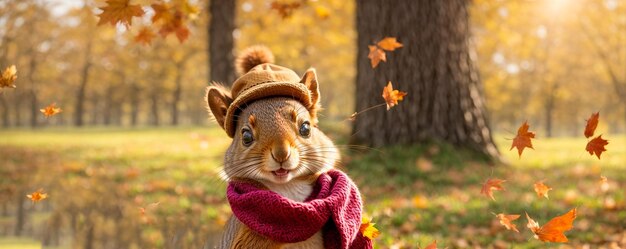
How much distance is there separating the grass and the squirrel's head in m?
1.09

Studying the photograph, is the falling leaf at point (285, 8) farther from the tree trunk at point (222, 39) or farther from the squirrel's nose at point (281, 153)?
the tree trunk at point (222, 39)

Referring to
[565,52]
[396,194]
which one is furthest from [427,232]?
[565,52]

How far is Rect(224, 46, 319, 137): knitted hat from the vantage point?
2338 mm

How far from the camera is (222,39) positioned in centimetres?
1180

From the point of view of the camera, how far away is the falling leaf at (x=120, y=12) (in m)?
3.18

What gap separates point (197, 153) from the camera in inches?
495

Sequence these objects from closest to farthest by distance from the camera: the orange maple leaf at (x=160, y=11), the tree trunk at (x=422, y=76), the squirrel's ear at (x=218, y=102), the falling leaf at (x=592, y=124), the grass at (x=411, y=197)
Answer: the squirrel's ear at (x=218, y=102) < the falling leaf at (x=592, y=124) < the orange maple leaf at (x=160, y=11) < the grass at (x=411, y=197) < the tree trunk at (x=422, y=76)

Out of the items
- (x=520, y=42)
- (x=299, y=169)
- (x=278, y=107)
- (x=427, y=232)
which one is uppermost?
(x=520, y=42)

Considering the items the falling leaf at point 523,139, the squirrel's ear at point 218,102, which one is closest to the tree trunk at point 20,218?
the squirrel's ear at point 218,102

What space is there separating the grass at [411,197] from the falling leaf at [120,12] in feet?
3.71

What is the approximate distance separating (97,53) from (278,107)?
40.4 meters

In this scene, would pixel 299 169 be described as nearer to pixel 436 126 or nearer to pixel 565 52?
pixel 436 126

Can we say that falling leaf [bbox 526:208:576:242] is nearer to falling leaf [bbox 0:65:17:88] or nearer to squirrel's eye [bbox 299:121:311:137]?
squirrel's eye [bbox 299:121:311:137]

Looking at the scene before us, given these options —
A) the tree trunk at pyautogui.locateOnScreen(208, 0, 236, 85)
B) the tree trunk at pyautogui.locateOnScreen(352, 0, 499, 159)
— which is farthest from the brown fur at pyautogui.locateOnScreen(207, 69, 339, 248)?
the tree trunk at pyautogui.locateOnScreen(208, 0, 236, 85)
